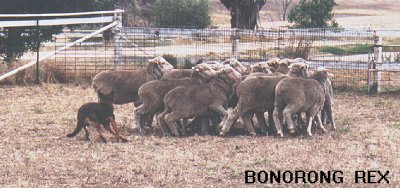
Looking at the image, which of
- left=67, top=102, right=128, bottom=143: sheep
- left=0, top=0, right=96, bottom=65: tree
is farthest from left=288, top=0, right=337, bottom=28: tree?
left=67, top=102, right=128, bottom=143: sheep

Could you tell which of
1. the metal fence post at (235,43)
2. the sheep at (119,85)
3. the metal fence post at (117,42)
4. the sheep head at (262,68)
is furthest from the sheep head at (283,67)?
the metal fence post at (117,42)

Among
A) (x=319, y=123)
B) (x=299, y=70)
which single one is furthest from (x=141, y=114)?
(x=319, y=123)

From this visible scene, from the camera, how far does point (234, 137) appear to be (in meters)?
14.1

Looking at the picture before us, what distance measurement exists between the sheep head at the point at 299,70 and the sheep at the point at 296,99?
469 millimetres

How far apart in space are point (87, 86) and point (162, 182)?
11.4 m

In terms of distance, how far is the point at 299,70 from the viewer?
14.9 m

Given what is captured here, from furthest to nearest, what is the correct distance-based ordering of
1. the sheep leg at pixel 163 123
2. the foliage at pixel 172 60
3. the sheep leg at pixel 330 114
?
the foliage at pixel 172 60 < the sheep leg at pixel 330 114 < the sheep leg at pixel 163 123

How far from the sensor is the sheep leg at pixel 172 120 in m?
14.1

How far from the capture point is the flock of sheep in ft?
46.2

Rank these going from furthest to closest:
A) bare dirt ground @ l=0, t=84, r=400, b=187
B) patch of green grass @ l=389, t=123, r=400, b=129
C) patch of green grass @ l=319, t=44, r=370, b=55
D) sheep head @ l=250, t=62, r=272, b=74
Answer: patch of green grass @ l=319, t=44, r=370, b=55, sheep head @ l=250, t=62, r=272, b=74, patch of green grass @ l=389, t=123, r=400, b=129, bare dirt ground @ l=0, t=84, r=400, b=187

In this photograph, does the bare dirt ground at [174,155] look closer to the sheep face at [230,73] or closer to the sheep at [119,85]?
the sheep at [119,85]

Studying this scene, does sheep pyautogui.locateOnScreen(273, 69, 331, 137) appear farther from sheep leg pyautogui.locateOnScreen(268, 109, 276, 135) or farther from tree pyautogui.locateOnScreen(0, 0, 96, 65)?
tree pyautogui.locateOnScreen(0, 0, 96, 65)

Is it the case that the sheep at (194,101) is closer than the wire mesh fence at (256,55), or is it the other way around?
the sheep at (194,101)

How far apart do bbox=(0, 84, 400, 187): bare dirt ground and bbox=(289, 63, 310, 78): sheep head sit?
1.04 m
